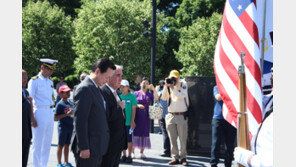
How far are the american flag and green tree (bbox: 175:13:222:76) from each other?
2229 centimetres

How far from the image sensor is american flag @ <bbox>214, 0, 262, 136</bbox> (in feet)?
11.7

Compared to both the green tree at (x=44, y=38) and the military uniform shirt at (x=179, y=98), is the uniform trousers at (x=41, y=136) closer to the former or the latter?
the military uniform shirt at (x=179, y=98)

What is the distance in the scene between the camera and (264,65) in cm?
393

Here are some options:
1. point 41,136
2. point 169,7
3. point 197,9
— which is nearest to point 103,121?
point 41,136

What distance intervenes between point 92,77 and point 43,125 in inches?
110

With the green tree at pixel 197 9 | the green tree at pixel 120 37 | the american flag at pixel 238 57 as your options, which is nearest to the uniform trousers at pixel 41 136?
the american flag at pixel 238 57

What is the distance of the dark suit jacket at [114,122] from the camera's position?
527 cm

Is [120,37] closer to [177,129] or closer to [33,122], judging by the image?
[177,129]

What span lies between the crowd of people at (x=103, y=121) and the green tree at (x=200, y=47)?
1643cm

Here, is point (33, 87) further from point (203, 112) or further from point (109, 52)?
point (109, 52)

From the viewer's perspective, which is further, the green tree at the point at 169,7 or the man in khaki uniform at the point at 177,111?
the green tree at the point at 169,7

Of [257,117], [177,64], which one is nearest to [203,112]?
[257,117]

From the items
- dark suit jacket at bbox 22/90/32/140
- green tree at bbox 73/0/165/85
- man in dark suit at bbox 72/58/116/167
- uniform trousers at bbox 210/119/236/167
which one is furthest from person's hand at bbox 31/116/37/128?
green tree at bbox 73/0/165/85

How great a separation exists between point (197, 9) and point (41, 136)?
2657 cm
